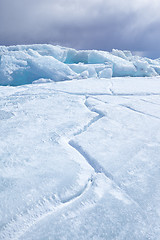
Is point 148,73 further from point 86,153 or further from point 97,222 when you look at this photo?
point 97,222

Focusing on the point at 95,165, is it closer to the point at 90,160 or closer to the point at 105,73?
the point at 90,160

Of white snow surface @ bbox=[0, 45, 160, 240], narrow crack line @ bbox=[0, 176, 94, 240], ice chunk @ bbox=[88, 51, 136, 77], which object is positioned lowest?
narrow crack line @ bbox=[0, 176, 94, 240]

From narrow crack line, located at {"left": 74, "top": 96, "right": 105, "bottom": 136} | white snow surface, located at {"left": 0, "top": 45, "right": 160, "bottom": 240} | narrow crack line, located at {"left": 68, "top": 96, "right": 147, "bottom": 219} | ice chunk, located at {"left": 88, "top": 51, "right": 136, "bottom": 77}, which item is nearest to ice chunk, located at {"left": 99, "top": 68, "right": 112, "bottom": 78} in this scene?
ice chunk, located at {"left": 88, "top": 51, "right": 136, "bottom": 77}

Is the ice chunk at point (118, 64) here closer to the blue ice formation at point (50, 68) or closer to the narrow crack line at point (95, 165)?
the blue ice formation at point (50, 68)

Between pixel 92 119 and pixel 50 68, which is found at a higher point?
pixel 50 68

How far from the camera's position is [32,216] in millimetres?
756

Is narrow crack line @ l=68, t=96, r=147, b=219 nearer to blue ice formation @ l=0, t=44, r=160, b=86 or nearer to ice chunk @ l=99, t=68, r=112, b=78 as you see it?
blue ice formation @ l=0, t=44, r=160, b=86

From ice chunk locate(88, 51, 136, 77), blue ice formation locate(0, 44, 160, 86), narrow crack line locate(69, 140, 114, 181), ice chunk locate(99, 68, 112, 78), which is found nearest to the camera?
narrow crack line locate(69, 140, 114, 181)

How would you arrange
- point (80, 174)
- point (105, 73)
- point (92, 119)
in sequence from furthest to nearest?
point (105, 73)
point (92, 119)
point (80, 174)

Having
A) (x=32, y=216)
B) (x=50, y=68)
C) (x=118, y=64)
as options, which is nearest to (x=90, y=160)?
(x=32, y=216)

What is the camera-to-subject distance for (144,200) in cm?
83

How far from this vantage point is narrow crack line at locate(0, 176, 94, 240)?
69 centimetres

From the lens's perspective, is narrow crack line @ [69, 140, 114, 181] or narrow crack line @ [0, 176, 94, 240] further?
narrow crack line @ [69, 140, 114, 181]

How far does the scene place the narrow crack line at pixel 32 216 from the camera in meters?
0.69
